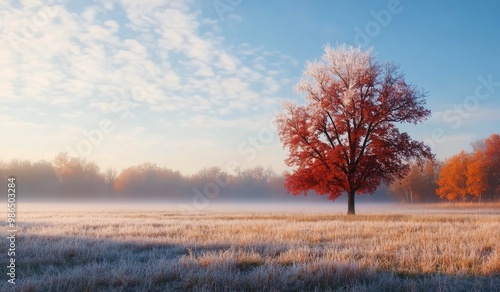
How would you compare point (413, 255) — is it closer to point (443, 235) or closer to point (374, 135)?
point (443, 235)

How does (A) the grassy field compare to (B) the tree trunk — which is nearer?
(A) the grassy field

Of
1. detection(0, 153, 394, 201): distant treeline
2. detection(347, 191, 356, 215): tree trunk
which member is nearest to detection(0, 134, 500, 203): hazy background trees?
detection(0, 153, 394, 201): distant treeline

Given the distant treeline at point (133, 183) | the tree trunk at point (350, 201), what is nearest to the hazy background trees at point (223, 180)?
the distant treeline at point (133, 183)

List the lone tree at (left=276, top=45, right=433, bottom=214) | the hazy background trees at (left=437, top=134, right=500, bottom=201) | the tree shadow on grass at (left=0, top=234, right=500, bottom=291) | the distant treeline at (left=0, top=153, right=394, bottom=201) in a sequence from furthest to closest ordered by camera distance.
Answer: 1. the distant treeline at (left=0, top=153, right=394, bottom=201)
2. the hazy background trees at (left=437, top=134, right=500, bottom=201)
3. the lone tree at (left=276, top=45, right=433, bottom=214)
4. the tree shadow on grass at (left=0, top=234, right=500, bottom=291)

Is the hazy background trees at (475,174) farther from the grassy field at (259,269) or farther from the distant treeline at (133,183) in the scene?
the grassy field at (259,269)

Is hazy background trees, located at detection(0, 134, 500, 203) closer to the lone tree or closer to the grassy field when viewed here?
the lone tree

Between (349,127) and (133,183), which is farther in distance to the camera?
(133,183)

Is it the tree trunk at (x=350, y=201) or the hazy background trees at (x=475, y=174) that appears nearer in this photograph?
the tree trunk at (x=350, y=201)

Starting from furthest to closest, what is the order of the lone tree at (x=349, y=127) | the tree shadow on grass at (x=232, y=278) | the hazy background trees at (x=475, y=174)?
the hazy background trees at (x=475, y=174) → the lone tree at (x=349, y=127) → the tree shadow on grass at (x=232, y=278)

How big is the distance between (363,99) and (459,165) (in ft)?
171

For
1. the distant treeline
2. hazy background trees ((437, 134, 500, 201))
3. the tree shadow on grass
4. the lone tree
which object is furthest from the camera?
the distant treeline

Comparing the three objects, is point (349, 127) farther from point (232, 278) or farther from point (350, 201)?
point (232, 278)

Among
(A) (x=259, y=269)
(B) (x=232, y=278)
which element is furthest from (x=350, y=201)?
(B) (x=232, y=278)

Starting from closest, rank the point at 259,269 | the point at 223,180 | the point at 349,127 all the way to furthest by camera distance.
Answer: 1. the point at 259,269
2. the point at 349,127
3. the point at 223,180
